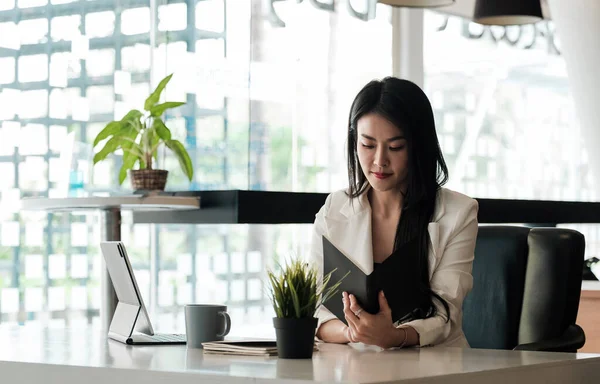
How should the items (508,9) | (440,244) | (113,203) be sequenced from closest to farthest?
1. (440,244)
2. (113,203)
3. (508,9)

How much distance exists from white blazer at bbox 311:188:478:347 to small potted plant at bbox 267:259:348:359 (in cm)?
46

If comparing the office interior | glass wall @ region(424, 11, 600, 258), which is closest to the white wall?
the office interior

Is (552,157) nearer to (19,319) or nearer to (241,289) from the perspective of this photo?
(241,289)

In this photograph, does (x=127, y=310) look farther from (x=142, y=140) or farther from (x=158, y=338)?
(x=142, y=140)

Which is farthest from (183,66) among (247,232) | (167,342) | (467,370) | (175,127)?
(467,370)

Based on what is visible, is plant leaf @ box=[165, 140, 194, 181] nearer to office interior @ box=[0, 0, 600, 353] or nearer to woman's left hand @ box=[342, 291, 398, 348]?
office interior @ box=[0, 0, 600, 353]

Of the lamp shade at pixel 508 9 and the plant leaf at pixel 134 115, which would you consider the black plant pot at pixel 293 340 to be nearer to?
the plant leaf at pixel 134 115

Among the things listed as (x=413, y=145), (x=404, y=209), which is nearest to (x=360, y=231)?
(x=404, y=209)

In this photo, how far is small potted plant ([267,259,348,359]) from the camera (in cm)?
165

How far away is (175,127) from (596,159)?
2837 millimetres

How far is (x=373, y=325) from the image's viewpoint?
1.89 metres

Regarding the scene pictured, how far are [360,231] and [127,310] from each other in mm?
574

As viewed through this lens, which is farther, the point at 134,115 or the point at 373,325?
the point at 134,115

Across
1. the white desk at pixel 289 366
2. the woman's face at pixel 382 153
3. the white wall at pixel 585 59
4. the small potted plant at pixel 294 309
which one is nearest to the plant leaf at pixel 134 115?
the woman's face at pixel 382 153
